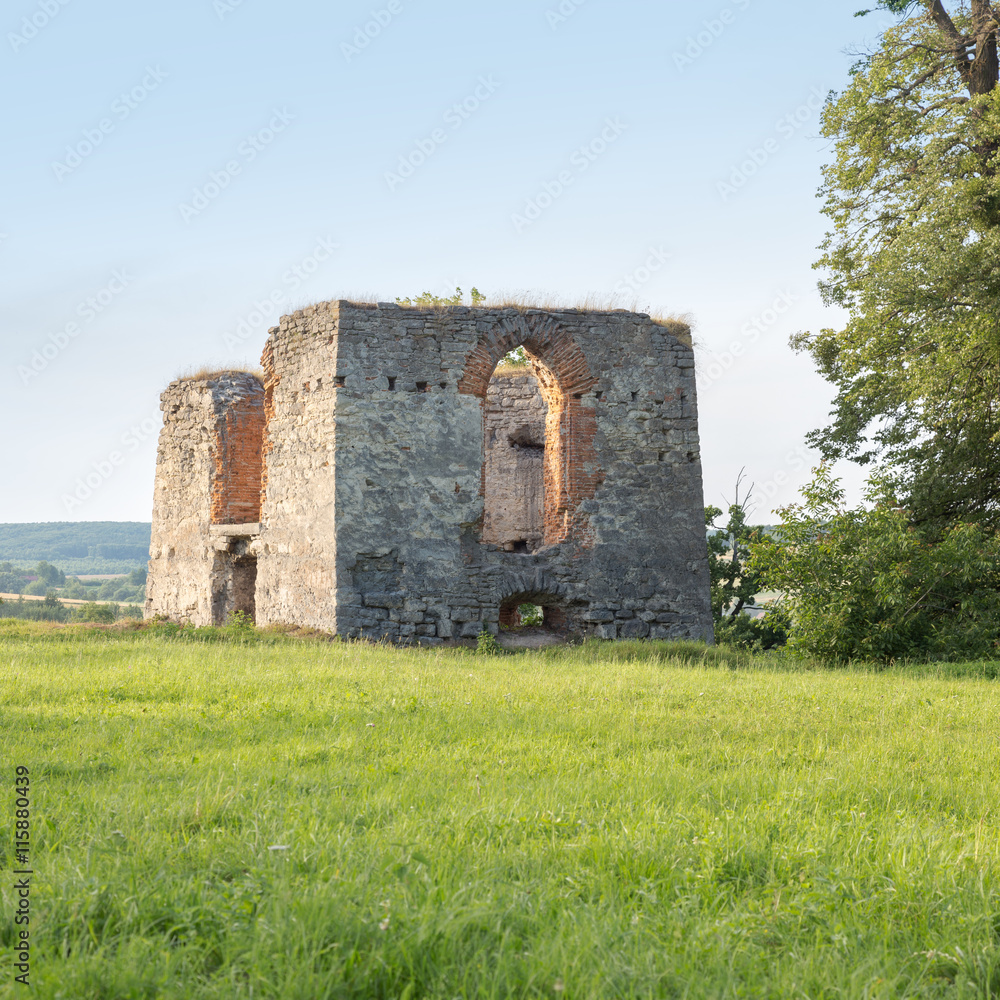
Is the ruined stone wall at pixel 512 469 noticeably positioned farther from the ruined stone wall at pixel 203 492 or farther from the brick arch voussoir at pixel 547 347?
the ruined stone wall at pixel 203 492

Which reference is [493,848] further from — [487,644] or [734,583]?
[734,583]

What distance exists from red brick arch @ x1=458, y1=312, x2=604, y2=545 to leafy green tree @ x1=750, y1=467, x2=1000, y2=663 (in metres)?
2.84

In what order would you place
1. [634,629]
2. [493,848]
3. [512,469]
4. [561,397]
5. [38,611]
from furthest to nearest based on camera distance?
[38,611] < [512,469] < [561,397] < [634,629] < [493,848]

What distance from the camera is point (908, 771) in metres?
4.97

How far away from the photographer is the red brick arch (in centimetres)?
1373

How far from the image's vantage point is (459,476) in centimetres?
1343

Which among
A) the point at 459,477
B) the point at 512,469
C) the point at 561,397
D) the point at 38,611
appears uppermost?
the point at 561,397

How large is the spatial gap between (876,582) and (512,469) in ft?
29.7

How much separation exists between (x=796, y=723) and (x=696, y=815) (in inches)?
112

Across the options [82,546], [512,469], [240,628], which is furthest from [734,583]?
[82,546]

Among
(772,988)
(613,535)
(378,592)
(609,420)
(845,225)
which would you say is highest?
(845,225)

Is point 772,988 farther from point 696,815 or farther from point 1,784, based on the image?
point 1,784

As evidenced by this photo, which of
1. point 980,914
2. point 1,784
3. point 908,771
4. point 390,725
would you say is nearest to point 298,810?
point 1,784

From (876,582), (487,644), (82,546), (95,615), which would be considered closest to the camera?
(876,582)
